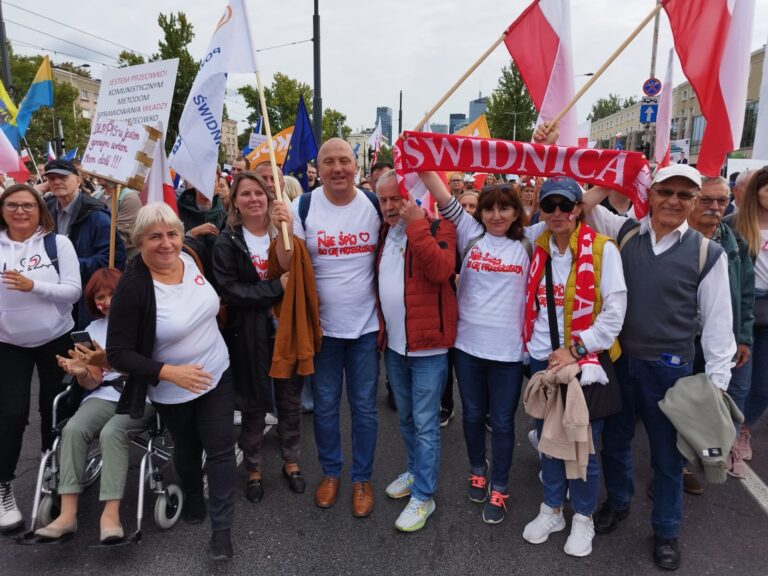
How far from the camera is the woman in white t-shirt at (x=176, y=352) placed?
248 centimetres

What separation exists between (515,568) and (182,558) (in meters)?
1.74

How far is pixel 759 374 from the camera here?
352cm

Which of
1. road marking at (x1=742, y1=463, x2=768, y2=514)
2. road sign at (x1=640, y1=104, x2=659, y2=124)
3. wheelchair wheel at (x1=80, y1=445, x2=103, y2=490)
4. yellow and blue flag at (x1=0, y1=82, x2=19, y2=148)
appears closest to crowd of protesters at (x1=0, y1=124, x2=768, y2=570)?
road marking at (x1=742, y1=463, x2=768, y2=514)

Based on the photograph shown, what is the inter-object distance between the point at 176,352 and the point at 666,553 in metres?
2.70

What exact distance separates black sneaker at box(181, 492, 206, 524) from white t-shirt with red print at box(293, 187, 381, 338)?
4.09 ft

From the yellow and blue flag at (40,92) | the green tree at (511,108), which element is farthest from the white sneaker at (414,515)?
the green tree at (511,108)

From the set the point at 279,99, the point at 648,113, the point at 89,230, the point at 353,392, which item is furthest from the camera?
the point at 279,99

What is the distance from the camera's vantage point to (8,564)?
2.65 metres

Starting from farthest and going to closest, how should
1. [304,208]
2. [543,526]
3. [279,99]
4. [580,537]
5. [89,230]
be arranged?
[279,99], [89,230], [304,208], [543,526], [580,537]

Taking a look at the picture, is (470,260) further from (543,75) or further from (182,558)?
(182,558)

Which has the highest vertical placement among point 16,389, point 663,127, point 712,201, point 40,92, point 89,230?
point 40,92

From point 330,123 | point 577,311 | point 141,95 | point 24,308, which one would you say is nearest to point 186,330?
point 24,308

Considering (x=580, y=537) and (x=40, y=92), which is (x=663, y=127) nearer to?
(x=580, y=537)

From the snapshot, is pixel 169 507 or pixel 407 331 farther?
pixel 169 507
